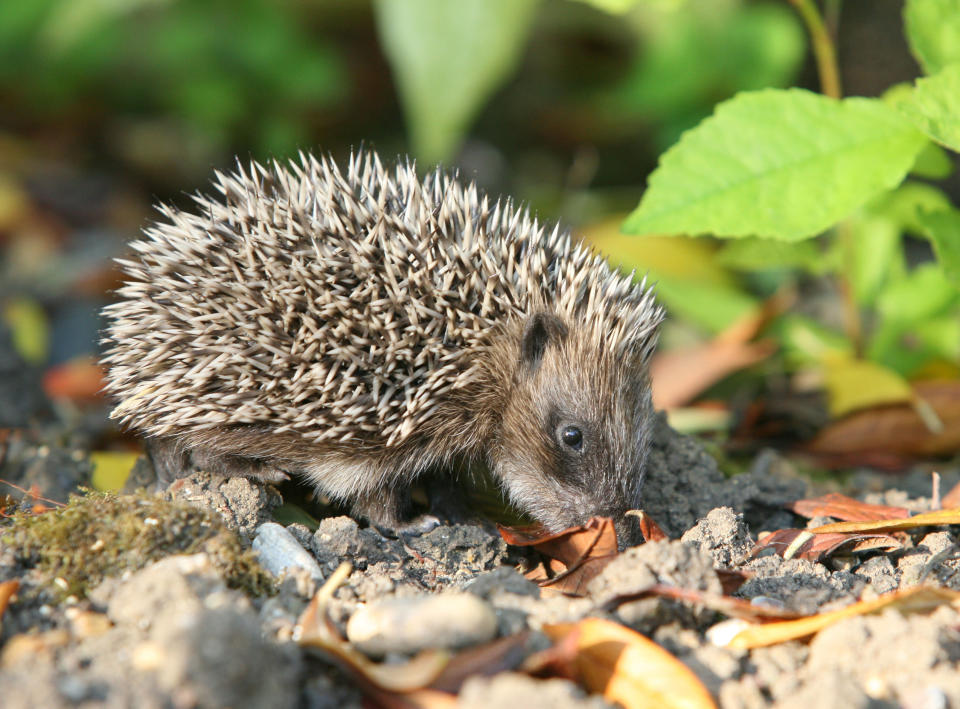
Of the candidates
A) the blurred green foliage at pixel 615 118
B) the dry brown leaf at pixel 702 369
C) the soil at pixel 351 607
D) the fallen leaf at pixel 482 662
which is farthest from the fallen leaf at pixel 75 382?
the fallen leaf at pixel 482 662

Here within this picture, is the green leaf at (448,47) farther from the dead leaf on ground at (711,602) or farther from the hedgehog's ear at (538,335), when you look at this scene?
the dead leaf on ground at (711,602)

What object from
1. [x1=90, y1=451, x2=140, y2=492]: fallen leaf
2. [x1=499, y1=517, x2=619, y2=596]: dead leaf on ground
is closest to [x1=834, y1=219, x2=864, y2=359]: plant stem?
[x1=499, y1=517, x2=619, y2=596]: dead leaf on ground

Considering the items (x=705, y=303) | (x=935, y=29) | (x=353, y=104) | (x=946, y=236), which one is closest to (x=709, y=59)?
(x=705, y=303)

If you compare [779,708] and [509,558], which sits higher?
[509,558]

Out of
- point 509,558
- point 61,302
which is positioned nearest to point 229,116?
point 61,302

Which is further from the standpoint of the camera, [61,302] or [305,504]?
[61,302]

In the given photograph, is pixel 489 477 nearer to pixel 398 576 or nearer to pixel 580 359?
pixel 580 359
